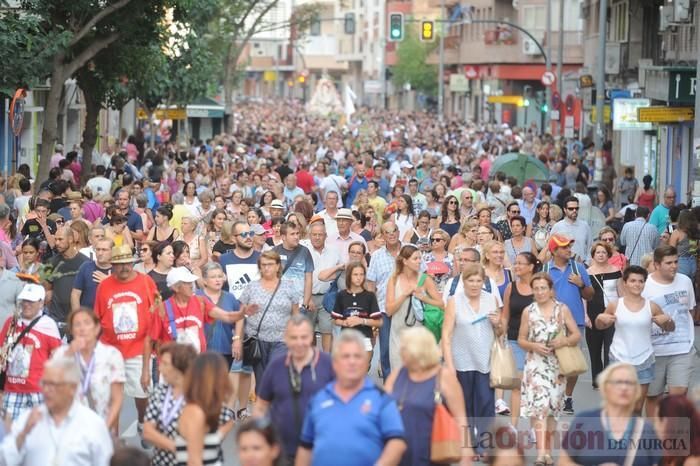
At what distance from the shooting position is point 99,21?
27812mm

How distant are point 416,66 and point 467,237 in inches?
3541

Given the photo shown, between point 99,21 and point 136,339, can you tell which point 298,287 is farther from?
point 99,21

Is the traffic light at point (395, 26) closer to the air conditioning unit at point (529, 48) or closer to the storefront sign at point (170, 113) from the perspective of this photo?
the storefront sign at point (170, 113)

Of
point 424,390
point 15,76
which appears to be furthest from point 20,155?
point 424,390

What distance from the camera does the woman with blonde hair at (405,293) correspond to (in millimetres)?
12961

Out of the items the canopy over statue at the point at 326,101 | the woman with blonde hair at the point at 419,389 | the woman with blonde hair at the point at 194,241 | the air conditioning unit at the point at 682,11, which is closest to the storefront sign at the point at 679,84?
the air conditioning unit at the point at 682,11

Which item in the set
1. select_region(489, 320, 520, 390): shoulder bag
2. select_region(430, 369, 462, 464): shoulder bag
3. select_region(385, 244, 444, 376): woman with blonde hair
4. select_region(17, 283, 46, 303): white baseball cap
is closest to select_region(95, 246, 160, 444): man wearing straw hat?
select_region(17, 283, 46, 303): white baseball cap

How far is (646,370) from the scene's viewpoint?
12.2 meters

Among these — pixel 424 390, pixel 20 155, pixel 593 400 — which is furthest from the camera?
pixel 20 155

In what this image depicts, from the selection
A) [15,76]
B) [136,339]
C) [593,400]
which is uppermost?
[15,76]

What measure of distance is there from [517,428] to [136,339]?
116 inches

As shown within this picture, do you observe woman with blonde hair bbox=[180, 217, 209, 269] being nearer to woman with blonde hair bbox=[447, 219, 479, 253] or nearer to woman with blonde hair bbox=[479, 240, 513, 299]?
woman with blonde hair bbox=[447, 219, 479, 253]

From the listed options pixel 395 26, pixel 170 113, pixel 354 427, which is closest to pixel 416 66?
pixel 170 113

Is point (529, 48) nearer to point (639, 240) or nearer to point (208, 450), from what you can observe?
point (639, 240)
